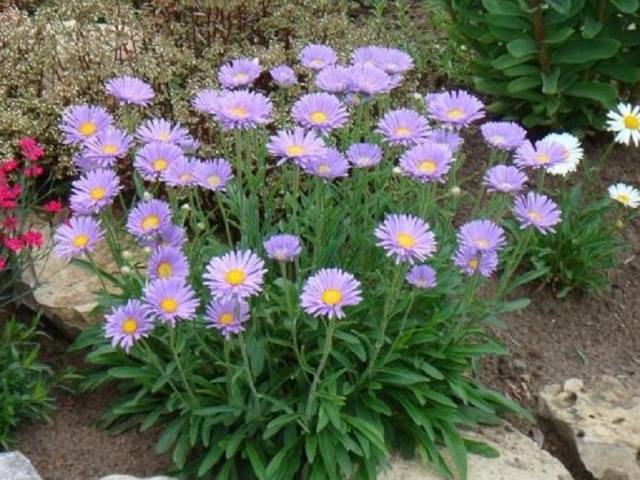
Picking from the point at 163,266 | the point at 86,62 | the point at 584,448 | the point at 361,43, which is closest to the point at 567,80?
the point at 361,43

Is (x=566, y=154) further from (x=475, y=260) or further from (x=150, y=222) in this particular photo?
(x=150, y=222)

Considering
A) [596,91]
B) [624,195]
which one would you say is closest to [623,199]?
[624,195]

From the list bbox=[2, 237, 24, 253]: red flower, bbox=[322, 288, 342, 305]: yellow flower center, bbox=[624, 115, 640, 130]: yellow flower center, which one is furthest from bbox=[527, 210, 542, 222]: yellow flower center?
bbox=[2, 237, 24, 253]: red flower

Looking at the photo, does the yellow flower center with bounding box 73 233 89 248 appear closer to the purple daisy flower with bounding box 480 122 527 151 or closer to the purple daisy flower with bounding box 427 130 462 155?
the purple daisy flower with bounding box 427 130 462 155

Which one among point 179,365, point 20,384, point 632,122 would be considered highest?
point 179,365

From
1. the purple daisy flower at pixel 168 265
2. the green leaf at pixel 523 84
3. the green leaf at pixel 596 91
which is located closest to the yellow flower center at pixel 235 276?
the purple daisy flower at pixel 168 265

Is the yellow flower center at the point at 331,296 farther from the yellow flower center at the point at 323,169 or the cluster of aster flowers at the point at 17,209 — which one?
the cluster of aster flowers at the point at 17,209
